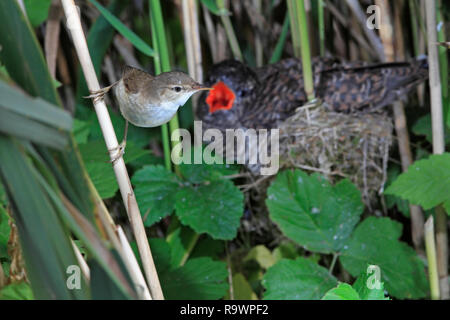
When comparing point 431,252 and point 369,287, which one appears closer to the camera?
point 369,287

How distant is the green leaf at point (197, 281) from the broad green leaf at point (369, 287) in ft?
2.08

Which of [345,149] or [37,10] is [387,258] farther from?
[37,10]

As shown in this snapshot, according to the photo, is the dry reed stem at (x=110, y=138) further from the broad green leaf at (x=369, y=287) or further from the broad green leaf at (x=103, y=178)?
the broad green leaf at (x=103, y=178)

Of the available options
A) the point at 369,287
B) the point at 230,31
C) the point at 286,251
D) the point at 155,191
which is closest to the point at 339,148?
the point at 286,251

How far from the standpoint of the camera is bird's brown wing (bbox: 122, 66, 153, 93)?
0.67 meters

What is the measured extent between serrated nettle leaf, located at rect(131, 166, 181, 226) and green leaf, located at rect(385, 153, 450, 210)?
1.57ft

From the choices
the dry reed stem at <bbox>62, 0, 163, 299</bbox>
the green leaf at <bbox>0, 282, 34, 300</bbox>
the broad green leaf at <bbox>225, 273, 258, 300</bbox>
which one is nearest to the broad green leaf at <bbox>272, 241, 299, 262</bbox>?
the broad green leaf at <bbox>225, 273, 258, 300</bbox>

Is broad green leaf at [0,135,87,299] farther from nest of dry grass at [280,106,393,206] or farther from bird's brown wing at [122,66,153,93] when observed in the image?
nest of dry grass at [280,106,393,206]

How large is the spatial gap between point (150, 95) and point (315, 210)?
0.73 m

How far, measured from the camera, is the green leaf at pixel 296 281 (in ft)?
3.79

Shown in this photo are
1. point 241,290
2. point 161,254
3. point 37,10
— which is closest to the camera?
point 161,254

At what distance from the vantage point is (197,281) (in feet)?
3.87
